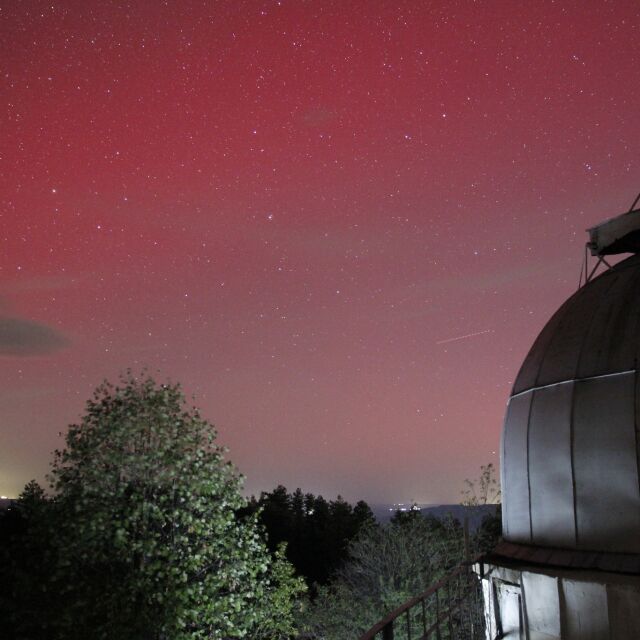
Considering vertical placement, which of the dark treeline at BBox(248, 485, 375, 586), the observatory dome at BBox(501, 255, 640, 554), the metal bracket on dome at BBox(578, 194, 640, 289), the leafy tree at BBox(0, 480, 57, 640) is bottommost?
the dark treeline at BBox(248, 485, 375, 586)

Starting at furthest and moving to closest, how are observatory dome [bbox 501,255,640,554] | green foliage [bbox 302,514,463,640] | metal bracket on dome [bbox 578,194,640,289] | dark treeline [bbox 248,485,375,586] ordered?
1. dark treeline [bbox 248,485,375,586]
2. green foliage [bbox 302,514,463,640]
3. metal bracket on dome [bbox 578,194,640,289]
4. observatory dome [bbox 501,255,640,554]

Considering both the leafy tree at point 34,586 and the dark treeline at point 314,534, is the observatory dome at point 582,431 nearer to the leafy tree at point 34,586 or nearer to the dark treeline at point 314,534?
the leafy tree at point 34,586

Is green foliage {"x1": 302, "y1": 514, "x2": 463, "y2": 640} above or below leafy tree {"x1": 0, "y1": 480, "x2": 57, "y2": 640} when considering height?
below

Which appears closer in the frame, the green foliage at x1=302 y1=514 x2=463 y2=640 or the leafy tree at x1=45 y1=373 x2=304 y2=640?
the leafy tree at x1=45 y1=373 x2=304 y2=640

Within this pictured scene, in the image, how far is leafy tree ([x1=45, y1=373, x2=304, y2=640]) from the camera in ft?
40.9

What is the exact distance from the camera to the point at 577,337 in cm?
979

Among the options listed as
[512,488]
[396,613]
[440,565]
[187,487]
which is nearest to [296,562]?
[440,565]

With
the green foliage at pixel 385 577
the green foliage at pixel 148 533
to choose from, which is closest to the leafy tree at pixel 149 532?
the green foliage at pixel 148 533

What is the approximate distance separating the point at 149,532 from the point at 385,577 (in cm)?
1599

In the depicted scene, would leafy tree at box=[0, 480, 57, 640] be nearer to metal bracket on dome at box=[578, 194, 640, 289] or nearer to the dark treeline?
metal bracket on dome at box=[578, 194, 640, 289]

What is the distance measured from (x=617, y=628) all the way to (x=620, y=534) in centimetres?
109

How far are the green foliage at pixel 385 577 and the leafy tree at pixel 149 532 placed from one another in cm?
1086

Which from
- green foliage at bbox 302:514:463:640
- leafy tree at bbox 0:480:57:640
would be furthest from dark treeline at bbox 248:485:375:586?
leafy tree at bbox 0:480:57:640

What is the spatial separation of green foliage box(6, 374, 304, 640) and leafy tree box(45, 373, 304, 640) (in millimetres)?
23
